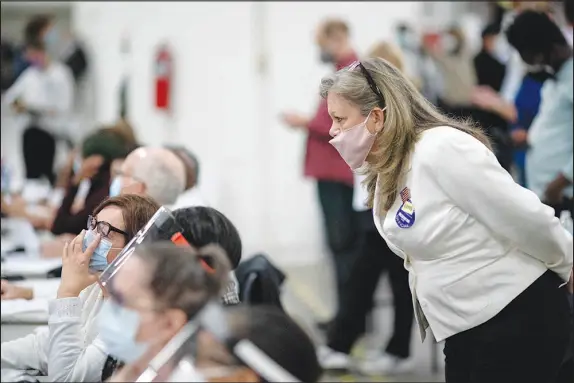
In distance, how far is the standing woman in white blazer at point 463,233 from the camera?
8.43ft

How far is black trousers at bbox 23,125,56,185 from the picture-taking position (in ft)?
30.7

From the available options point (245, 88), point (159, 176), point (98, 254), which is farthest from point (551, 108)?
point (245, 88)

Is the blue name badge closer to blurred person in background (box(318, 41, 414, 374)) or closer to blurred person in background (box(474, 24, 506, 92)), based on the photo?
blurred person in background (box(318, 41, 414, 374))

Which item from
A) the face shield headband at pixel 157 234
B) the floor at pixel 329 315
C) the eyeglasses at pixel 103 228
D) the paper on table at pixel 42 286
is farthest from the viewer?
the floor at pixel 329 315

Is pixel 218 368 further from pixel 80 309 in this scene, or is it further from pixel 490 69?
pixel 490 69

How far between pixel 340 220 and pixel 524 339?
3143mm

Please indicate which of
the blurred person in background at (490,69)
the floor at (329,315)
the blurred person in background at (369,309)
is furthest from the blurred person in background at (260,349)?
the blurred person in background at (490,69)

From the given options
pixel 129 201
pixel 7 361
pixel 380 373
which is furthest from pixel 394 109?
pixel 380 373

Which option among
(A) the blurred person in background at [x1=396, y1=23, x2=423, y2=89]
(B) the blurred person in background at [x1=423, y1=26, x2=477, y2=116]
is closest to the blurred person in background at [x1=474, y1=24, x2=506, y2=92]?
(B) the blurred person in background at [x1=423, y1=26, x2=477, y2=116]

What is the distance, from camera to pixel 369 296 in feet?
17.6

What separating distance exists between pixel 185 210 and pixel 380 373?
265 centimetres

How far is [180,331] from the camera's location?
206cm

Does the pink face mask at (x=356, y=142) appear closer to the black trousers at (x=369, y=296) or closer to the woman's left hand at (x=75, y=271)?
the woman's left hand at (x=75, y=271)

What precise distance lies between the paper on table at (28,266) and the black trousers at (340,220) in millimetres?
1694
